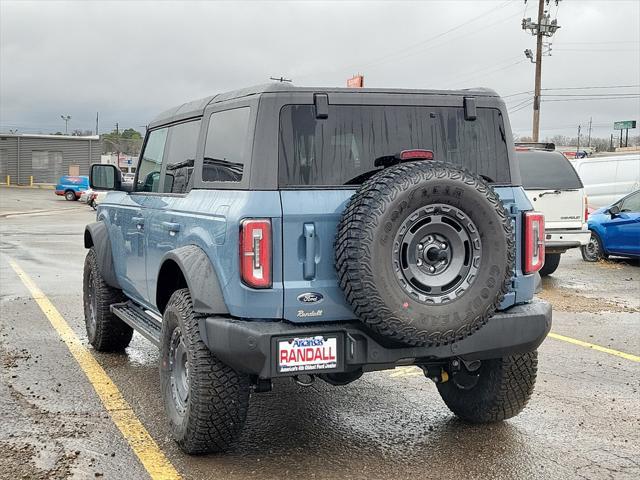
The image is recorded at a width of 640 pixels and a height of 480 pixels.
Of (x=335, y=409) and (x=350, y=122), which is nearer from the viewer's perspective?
(x=350, y=122)

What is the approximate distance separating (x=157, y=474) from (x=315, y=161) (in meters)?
1.87

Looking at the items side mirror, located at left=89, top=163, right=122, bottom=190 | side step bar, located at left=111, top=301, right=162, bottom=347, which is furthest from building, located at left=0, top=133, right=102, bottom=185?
side step bar, located at left=111, top=301, right=162, bottom=347

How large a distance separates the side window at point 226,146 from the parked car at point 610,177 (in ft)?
52.7

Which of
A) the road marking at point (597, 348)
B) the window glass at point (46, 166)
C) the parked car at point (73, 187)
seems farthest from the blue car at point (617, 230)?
the window glass at point (46, 166)

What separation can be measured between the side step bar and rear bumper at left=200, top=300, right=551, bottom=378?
1.17 meters

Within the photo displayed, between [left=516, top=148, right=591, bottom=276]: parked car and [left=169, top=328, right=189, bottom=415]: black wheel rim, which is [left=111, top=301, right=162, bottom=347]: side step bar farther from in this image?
[left=516, top=148, right=591, bottom=276]: parked car

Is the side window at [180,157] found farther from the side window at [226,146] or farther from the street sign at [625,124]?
the street sign at [625,124]

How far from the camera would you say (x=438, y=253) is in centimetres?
363

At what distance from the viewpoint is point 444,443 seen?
436 cm

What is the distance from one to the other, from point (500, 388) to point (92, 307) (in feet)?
13.1

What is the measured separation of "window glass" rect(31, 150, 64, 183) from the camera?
5419 cm

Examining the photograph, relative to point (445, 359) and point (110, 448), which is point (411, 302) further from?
point (110, 448)

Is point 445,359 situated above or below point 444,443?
above

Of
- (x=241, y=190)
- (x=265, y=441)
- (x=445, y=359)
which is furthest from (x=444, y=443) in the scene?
(x=241, y=190)
